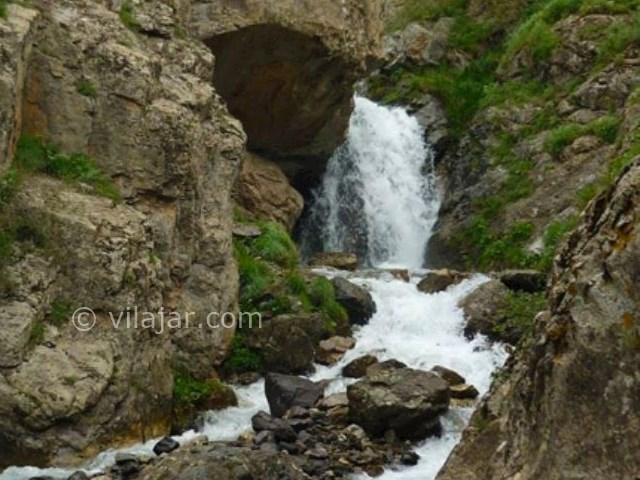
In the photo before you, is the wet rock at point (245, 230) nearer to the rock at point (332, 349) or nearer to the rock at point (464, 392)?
the rock at point (332, 349)

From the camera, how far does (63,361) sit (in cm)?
960

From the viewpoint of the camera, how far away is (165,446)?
32.1ft

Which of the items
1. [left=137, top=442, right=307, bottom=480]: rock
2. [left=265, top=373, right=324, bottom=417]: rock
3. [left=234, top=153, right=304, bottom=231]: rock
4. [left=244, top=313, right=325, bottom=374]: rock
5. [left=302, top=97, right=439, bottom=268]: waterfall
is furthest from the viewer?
[left=302, top=97, right=439, bottom=268]: waterfall

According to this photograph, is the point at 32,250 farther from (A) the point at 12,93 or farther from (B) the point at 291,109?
(B) the point at 291,109

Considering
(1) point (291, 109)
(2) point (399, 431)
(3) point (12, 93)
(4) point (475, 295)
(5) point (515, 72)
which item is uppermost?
(5) point (515, 72)

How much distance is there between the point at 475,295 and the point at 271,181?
711 cm

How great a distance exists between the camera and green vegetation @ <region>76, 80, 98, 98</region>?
12086 millimetres

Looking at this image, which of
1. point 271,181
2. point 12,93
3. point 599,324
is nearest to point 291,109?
point 271,181

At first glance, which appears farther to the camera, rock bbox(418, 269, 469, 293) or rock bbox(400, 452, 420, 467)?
rock bbox(418, 269, 469, 293)

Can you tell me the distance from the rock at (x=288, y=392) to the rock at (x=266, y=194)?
8125 millimetres

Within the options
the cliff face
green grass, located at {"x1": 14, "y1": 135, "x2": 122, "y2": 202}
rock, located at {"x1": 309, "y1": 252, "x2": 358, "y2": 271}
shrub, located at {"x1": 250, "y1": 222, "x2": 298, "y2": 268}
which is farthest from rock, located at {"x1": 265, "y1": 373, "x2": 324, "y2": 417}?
rock, located at {"x1": 309, "y1": 252, "x2": 358, "y2": 271}

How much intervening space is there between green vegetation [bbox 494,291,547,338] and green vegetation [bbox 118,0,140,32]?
8267 mm

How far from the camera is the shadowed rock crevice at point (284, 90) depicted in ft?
59.3

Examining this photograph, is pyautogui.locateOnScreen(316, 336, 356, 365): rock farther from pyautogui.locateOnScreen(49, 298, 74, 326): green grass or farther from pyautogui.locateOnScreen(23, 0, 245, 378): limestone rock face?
pyautogui.locateOnScreen(49, 298, 74, 326): green grass
